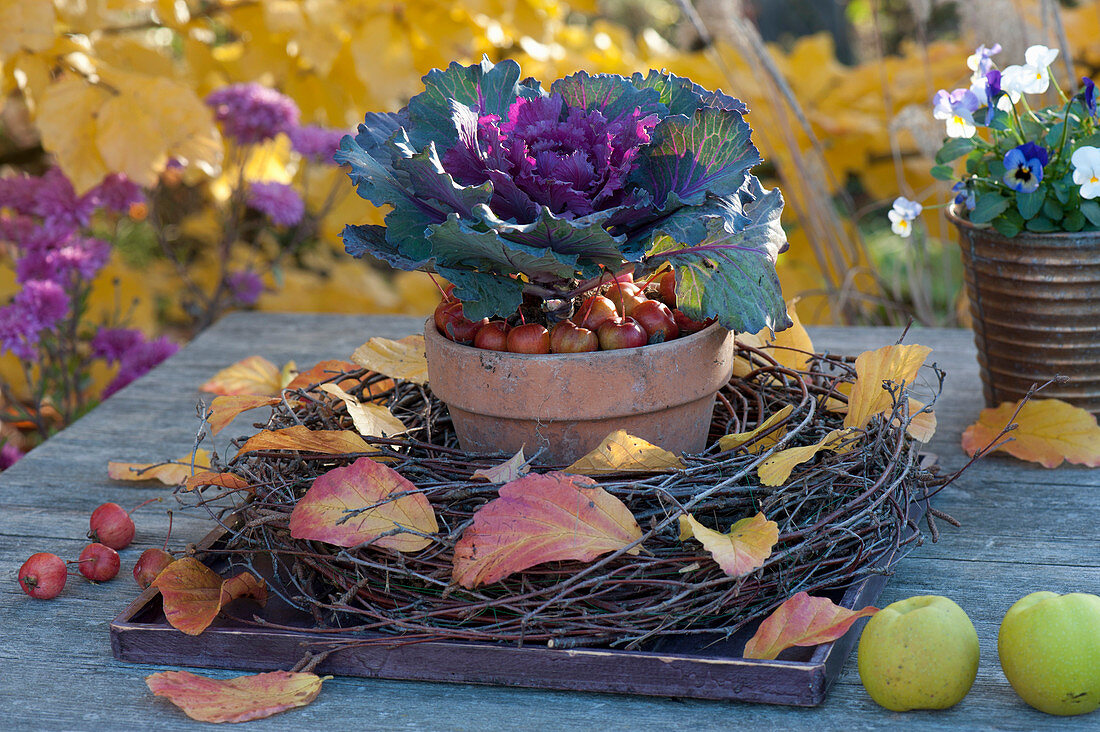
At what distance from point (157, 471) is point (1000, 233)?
829 millimetres

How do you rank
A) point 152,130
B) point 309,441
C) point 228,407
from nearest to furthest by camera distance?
1. point 309,441
2. point 228,407
3. point 152,130

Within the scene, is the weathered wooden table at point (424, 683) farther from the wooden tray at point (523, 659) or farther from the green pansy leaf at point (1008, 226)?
the green pansy leaf at point (1008, 226)

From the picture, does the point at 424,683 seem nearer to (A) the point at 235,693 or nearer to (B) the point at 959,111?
(A) the point at 235,693

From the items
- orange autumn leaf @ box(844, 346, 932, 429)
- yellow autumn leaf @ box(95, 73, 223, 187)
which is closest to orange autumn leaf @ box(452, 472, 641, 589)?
orange autumn leaf @ box(844, 346, 932, 429)

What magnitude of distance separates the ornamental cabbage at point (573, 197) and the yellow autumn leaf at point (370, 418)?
118mm

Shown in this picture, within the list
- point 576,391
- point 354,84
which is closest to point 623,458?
point 576,391

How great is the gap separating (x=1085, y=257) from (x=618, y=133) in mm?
498

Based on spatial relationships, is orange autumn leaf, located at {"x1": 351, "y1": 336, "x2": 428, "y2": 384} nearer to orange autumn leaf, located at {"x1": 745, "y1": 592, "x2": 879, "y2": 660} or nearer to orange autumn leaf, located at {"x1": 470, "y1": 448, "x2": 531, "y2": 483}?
orange autumn leaf, located at {"x1": 470, "y1": 448, "x2": 531, "y2": 483}

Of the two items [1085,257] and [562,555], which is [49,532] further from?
[1085,257]

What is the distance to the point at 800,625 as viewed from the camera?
61cm

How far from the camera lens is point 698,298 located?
69 cm

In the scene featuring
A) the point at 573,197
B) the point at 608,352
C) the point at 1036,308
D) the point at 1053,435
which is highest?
the point at 573,197

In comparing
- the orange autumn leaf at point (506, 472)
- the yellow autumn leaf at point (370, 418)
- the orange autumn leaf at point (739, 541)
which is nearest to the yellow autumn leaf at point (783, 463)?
the orange autumn leaf at point (739, 541)

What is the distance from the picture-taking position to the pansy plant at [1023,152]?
34.4 inches
